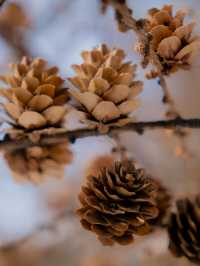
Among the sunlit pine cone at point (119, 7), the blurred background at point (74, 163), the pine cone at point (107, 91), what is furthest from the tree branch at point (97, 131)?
the blurred background at point (74, 163)

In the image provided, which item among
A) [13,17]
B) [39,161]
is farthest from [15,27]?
[39,161]

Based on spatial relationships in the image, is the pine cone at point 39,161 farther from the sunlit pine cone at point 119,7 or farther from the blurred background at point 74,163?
the blurred background at point 74,163

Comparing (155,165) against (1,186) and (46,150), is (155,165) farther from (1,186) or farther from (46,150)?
(46,150)

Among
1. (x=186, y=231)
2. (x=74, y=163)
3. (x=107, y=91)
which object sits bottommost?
(x=74, y=163)

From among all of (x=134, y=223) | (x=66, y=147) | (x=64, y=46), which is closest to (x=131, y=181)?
(x=134, y=223)

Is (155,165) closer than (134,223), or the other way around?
(134,223)

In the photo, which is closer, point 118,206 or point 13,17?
point 118,206

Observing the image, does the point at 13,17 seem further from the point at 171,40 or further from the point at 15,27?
the point at 171,40

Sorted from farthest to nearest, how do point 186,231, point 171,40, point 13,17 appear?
1. point 13,17
2. point 186,231
3. point 171,40
